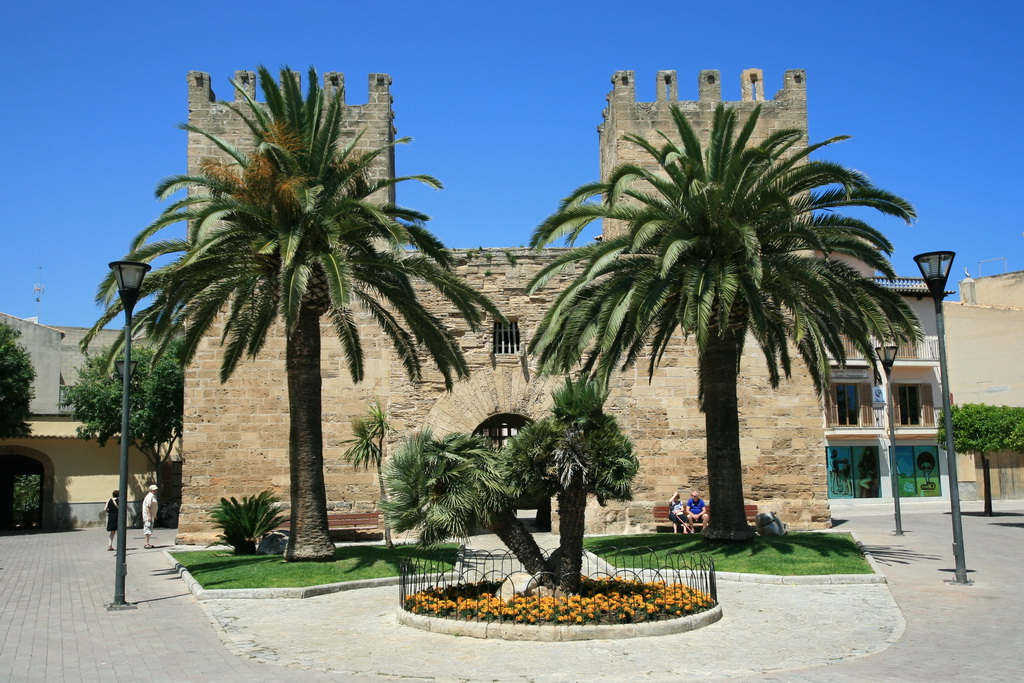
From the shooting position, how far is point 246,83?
19.2 metres

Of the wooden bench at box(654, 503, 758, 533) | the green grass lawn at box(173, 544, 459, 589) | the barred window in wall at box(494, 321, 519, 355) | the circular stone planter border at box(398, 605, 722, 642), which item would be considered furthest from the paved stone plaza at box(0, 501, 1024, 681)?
the barred window in wall at box(494, 321, 519, 355)

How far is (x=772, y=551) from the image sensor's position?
515 inches

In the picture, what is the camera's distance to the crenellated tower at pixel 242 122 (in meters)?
19.0

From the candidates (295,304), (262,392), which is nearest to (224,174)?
(295,304)

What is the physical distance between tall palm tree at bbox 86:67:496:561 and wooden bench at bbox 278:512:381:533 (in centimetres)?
379

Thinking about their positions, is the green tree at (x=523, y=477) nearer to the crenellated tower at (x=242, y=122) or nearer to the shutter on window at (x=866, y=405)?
the crenellated tower at (x=242, y=122)

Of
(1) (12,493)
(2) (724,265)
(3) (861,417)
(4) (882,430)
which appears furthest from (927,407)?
(1) (12,493)

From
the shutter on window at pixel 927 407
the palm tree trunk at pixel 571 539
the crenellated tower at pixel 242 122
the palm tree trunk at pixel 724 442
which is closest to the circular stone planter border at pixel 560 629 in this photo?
the palm tree trunk at pixel 571 539

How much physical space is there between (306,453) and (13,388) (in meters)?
15.9

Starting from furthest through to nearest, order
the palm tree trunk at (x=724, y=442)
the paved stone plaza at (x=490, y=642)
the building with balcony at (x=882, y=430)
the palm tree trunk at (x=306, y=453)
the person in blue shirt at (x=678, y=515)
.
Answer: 1. the building with balcony at (x=882, y=430)
2. the person in blue shirt at (x=678, y=515)
3. the palm tree trunk at (x=724, y=442)
4. the palm tree trunk at (x=306, y=453)
5. the paved stone plaza at (x=490, y=642)

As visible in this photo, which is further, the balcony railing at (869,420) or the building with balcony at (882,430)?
the balcony railing at (869,420)

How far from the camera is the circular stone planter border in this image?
8.00m

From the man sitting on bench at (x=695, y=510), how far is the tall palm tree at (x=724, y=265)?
273 centimetres

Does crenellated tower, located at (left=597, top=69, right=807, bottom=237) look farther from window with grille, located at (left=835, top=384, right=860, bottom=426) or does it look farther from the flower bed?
window with grille, located at (left=835, top=384, right=860, bottom=426)
